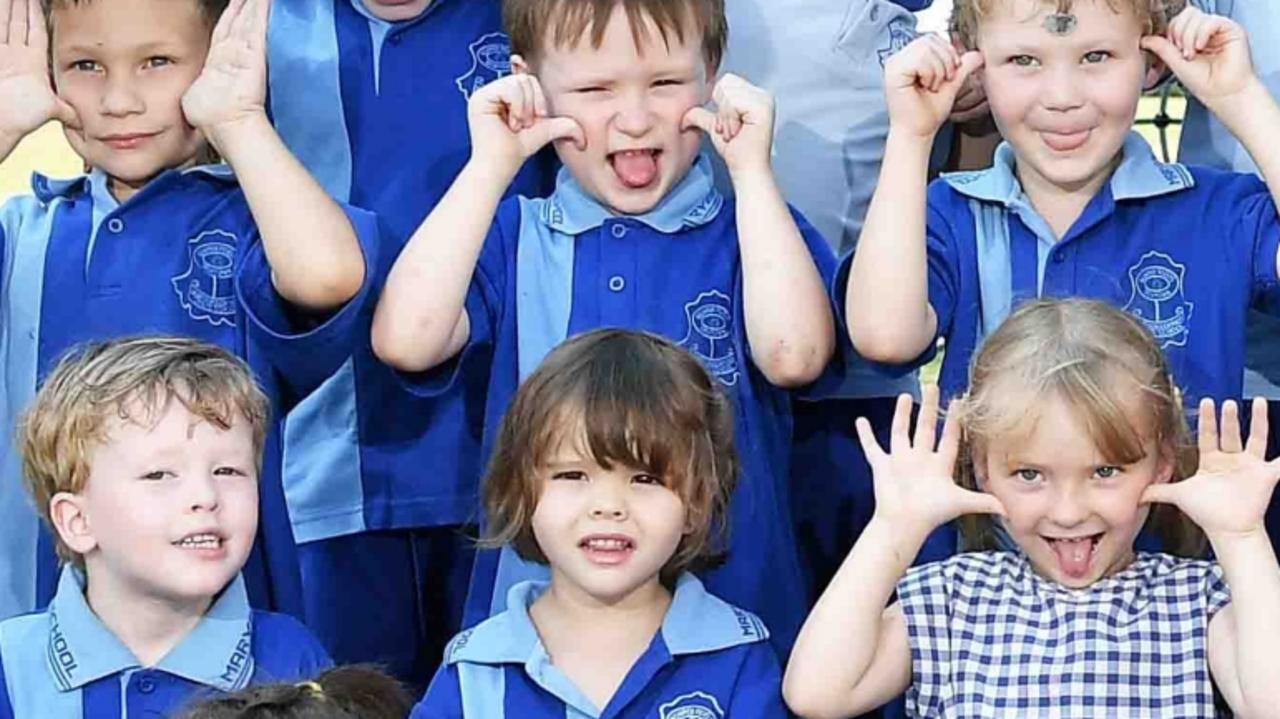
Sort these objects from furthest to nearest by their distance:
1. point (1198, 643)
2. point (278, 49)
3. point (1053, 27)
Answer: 1. point (278, 49)
2. point (1053, 27)
3. point (1198, 643)

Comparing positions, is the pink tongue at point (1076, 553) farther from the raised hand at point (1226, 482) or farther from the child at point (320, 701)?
the child at point (320, 701)

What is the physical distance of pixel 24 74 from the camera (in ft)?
9.72

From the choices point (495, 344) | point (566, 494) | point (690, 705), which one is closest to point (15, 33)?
point (495, 344)

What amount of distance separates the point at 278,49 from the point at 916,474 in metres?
1.27

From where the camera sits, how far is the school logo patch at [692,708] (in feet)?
8.43

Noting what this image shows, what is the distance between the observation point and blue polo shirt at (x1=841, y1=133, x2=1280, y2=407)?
286 centimetres

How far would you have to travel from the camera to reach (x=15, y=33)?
297 cm

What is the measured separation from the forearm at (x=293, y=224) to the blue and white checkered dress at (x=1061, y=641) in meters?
0.84

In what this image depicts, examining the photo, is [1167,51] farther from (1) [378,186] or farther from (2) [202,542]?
(2) [202,542]

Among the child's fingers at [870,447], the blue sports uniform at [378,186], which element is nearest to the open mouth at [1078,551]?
the child's fingers at [870,447]

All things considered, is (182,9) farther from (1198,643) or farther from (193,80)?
(1198,643)

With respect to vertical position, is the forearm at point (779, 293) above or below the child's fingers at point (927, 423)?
Answer: above

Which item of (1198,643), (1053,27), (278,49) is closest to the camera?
(1198,643)

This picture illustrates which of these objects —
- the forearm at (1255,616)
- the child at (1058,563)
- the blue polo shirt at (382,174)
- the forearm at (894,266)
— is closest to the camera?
the forearm at (1255,616)
